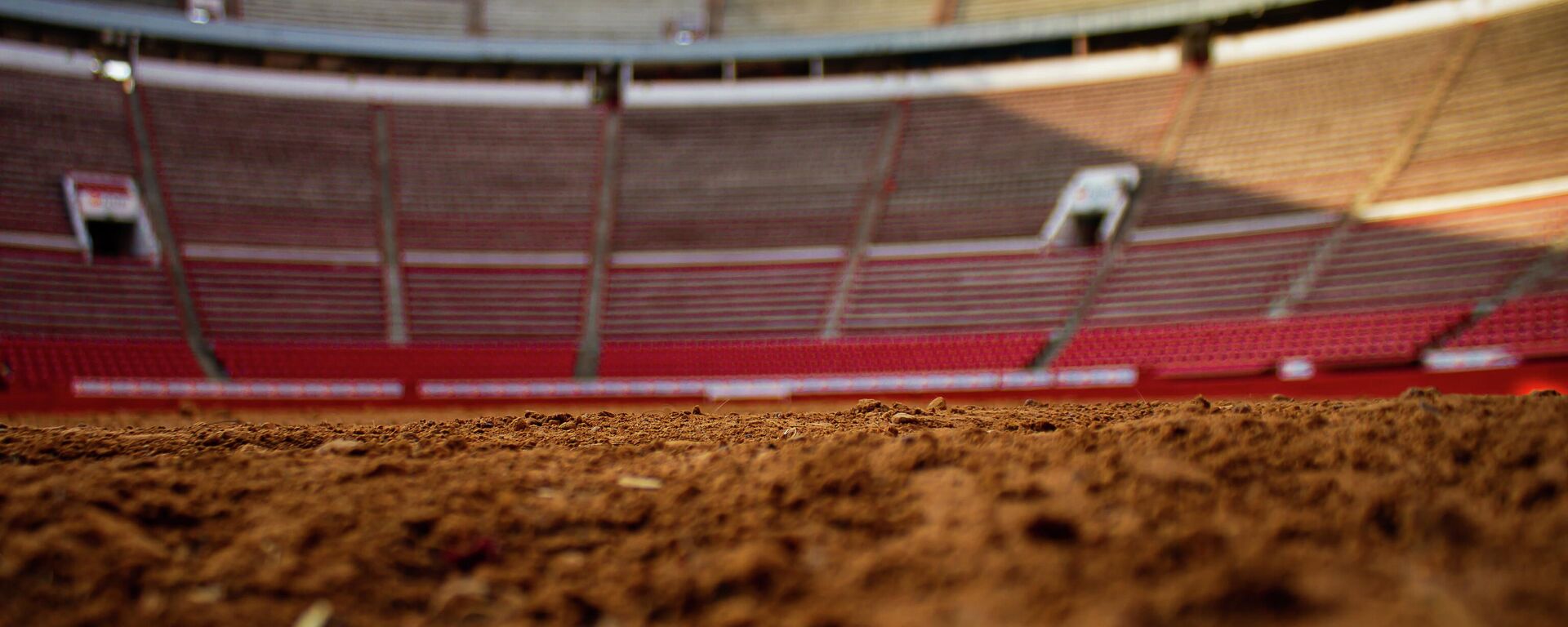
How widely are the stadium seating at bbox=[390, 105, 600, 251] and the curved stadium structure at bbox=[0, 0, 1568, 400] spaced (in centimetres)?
8

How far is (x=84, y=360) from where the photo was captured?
47.3ft

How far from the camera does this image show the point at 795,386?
46.0 ft

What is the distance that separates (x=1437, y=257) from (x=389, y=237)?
841 inches

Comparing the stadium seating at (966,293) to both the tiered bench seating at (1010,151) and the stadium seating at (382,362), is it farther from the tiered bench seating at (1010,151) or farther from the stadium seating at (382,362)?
the stadium seating at (382,362)

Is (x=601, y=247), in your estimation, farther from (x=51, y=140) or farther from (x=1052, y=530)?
(x=1052, y=530)

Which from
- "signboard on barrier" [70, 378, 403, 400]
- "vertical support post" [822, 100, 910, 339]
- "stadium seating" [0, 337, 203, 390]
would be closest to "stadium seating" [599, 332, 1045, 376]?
"vertical support post" [822, 100, 910, 339]

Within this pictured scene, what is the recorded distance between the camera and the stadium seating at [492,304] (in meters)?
17.8

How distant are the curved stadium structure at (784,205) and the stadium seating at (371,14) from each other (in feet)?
0.26

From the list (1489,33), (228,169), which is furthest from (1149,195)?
(228,169)

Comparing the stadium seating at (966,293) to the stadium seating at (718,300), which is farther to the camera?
the stadium seating at (718,300)

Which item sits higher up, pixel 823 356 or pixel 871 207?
pixel 871 207

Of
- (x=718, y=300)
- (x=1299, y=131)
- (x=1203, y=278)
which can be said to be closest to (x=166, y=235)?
(x=718, y=300)

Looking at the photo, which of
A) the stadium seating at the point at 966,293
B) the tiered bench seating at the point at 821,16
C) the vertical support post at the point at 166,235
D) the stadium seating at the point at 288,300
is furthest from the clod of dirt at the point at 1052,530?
the tiered bench seating at the point at 821,16

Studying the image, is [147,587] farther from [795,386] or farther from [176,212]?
[176,212]
